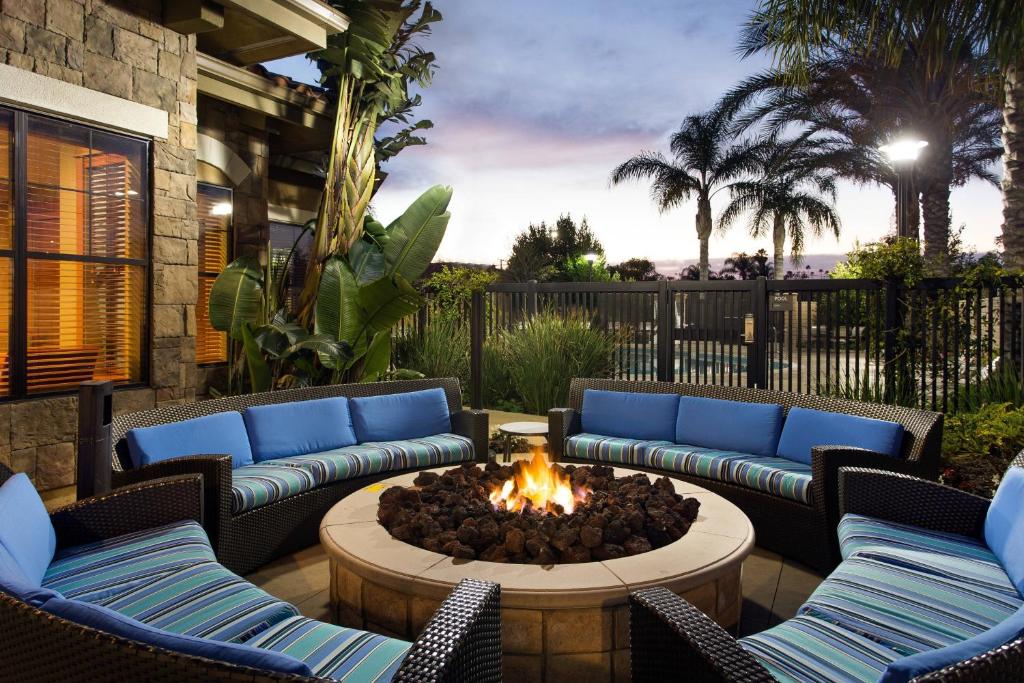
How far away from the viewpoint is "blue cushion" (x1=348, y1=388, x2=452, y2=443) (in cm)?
489

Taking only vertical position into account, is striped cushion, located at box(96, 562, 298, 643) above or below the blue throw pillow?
below

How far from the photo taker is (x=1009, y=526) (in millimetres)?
2486

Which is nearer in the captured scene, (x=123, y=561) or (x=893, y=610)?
(x=893, y=610)

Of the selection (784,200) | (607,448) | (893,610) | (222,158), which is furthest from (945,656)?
(784,200)

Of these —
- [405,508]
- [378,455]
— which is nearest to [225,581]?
[405,508]

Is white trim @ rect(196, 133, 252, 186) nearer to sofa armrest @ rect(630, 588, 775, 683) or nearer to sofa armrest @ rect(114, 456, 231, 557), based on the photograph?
sofa armrest @ rect(114, 456, 231, 557)

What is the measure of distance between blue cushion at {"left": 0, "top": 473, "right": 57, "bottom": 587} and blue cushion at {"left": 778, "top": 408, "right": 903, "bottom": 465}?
149 inches

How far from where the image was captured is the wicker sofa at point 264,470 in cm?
336

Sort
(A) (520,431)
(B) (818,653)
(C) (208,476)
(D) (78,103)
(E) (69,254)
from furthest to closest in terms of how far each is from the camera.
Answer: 1. (A) (520,431)
2. (E) (69,254)
3. (D) (78,103)
4. (C) (208,476)
5. (B) (818,653)

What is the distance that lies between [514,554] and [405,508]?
71cm

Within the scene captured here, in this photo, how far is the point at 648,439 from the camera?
4.99 metres

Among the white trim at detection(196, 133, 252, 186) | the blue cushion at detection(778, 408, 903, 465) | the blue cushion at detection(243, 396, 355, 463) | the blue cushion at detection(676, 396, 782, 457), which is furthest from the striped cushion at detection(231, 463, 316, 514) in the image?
the white trim at detection(196, 133, 252, 186)

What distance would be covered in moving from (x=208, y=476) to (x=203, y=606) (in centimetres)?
137

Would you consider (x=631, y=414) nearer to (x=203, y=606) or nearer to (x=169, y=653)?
(x=203, y=606)
